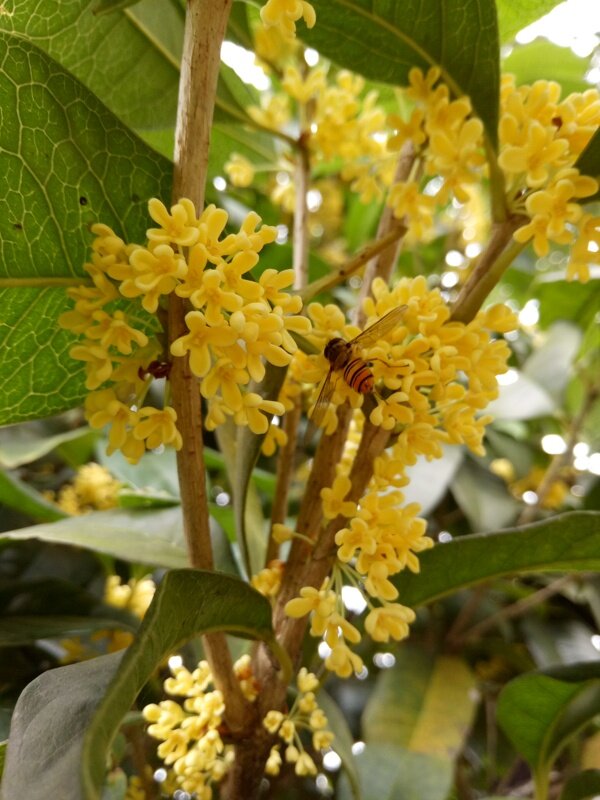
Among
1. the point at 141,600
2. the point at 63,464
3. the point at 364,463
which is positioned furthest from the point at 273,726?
the point at 63,464

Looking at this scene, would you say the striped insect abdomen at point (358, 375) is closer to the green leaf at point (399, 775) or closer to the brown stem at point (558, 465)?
the green leaf at point (399, 775)

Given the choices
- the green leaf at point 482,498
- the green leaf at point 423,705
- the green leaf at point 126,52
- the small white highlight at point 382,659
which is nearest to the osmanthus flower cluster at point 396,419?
the green leaf at point 126,52

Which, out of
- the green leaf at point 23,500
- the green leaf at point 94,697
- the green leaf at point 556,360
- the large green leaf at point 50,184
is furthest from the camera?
the green leaf at point 556,360

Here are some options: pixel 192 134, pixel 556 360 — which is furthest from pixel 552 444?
pixel 192 134

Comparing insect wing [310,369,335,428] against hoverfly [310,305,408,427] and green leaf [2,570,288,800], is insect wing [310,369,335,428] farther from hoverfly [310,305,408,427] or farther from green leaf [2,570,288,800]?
green leaf [2,570,288,800]

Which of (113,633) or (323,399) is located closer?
(323,399)

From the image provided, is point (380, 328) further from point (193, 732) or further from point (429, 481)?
point (429, 481)

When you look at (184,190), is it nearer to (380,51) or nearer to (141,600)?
(380,51)
